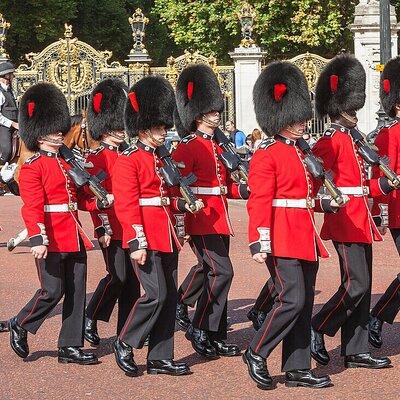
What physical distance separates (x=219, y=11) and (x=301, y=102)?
25.7 metres

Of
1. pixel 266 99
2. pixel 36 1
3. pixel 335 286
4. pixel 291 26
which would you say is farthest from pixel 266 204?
pixel 36 1

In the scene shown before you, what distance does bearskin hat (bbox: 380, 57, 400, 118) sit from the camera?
775 centimetres

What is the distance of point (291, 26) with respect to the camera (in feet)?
103

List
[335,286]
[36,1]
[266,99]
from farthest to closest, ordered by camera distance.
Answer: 1. [36,1]
2. [335,286]
3. [266,99]

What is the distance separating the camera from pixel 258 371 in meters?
6.53

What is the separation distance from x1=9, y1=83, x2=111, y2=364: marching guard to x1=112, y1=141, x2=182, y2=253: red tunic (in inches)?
16.7

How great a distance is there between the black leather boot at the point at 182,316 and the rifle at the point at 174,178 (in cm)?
137

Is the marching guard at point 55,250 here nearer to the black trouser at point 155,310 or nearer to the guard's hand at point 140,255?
the black trouser at point 155,310

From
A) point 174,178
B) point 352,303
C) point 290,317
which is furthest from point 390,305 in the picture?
point 174,178

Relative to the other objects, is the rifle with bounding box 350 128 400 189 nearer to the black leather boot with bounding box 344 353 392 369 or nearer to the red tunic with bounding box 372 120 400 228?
the red tunic with bounding box 372 120 400 228

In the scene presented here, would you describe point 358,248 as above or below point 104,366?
above

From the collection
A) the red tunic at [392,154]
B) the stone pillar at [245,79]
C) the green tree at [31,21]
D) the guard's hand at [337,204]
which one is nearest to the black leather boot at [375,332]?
the red tunic at [392,154]

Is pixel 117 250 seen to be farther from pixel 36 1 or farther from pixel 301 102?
pixel 36 1

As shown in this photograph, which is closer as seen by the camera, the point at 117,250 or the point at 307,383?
the point at 307,383
